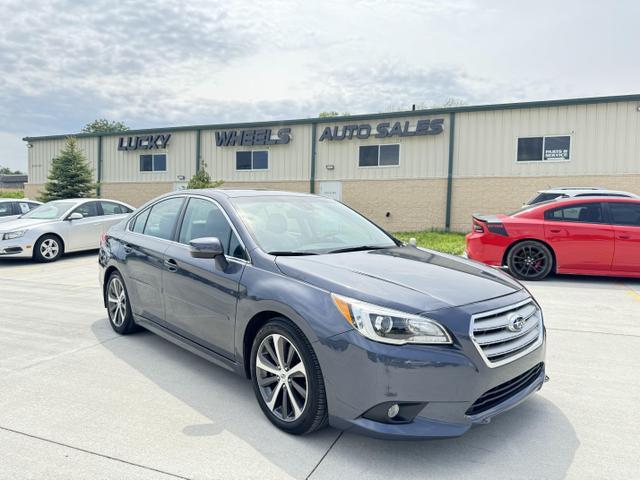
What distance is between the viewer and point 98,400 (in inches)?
136

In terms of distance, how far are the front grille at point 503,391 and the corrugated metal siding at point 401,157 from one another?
17.2m

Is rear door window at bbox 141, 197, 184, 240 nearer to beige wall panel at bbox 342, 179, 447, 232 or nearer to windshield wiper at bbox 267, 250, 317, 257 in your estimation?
windshield wiper at bbox 267, 250, 317, 257

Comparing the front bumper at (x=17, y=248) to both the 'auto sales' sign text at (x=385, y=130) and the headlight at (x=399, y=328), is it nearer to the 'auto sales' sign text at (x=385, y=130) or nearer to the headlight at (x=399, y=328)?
the headlight at (x=399, y=328)

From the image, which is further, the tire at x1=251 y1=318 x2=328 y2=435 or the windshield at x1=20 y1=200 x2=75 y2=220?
the windshield at x1=20 y1=200 x2=75 y2=220

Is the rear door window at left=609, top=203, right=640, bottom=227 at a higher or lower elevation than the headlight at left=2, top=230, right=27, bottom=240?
higher

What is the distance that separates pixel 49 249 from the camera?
440 inches

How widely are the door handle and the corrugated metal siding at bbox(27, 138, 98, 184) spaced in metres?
25.3

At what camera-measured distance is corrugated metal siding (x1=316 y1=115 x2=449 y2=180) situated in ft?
63.8

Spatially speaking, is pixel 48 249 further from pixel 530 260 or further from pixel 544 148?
pixel 544 148

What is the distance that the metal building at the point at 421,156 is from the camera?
1725 centimetres

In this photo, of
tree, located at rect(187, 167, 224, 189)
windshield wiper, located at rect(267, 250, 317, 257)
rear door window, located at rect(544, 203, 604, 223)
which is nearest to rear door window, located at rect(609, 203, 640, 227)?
rear door window, located at rect(544, 203, 604, 223)

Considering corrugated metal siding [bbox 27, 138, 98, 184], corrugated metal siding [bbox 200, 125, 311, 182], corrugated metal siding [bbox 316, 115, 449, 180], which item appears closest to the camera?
corrugated metal siding [bbox 316, 115, 449, 180]

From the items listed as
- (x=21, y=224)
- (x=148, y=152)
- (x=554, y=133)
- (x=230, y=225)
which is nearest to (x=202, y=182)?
(x=148, y=152)

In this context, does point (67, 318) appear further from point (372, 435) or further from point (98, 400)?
point (372, 435)
